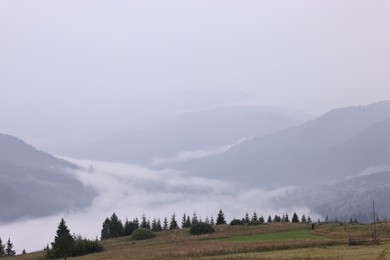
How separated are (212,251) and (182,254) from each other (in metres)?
4.37

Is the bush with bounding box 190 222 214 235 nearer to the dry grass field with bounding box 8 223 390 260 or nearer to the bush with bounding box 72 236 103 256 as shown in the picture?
the dry grass field with bounding box 8 223 390 260

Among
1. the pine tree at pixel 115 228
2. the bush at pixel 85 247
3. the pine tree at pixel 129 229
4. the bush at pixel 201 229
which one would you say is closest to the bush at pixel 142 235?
the bush at pixel 201 229

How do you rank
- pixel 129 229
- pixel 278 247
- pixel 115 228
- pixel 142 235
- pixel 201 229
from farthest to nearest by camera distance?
pixel 115 228 < pixel 129 229 < pixel 142 235 < pixel 201 229 < pixel 278 247

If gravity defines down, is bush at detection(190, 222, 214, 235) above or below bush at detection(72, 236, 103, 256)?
above

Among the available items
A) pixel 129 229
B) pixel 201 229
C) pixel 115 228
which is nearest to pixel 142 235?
pixel 201 229

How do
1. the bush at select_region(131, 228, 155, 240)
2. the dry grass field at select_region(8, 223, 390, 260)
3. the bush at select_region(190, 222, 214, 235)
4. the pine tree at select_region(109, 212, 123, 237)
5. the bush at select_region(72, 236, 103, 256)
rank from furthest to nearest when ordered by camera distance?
the pine tree at select_region(109, 212, 123, 237) → the bush at select_region(131, 228, 155, 240) → the bush at select_region(190, 222, 214, 235) → the bush at select_region(72, 236, 103, 256) → the dry grass field at select_region(8, 223, 390, 260)

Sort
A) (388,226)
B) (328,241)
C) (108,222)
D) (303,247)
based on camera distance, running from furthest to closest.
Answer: (108,222), (388,226), (328,241), (303,247)

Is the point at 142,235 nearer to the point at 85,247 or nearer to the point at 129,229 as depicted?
the point at 85,247

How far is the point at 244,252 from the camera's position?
67.8m

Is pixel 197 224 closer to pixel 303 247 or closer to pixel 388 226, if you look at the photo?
pixel 388 226

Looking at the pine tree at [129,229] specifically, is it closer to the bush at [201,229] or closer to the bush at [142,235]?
the bush at [142,235]

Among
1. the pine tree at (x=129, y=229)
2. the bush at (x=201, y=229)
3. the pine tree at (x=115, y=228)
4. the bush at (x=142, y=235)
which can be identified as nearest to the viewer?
the bush at (x=201, y=229)

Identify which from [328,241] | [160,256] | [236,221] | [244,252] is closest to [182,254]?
[160,256]

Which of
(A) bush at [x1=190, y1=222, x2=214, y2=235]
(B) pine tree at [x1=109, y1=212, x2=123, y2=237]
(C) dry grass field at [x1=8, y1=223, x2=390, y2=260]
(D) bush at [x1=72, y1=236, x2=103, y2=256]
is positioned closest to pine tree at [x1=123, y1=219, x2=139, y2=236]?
(B) pine tree at [x1=109, y1=212, x2=123, y2=237]
